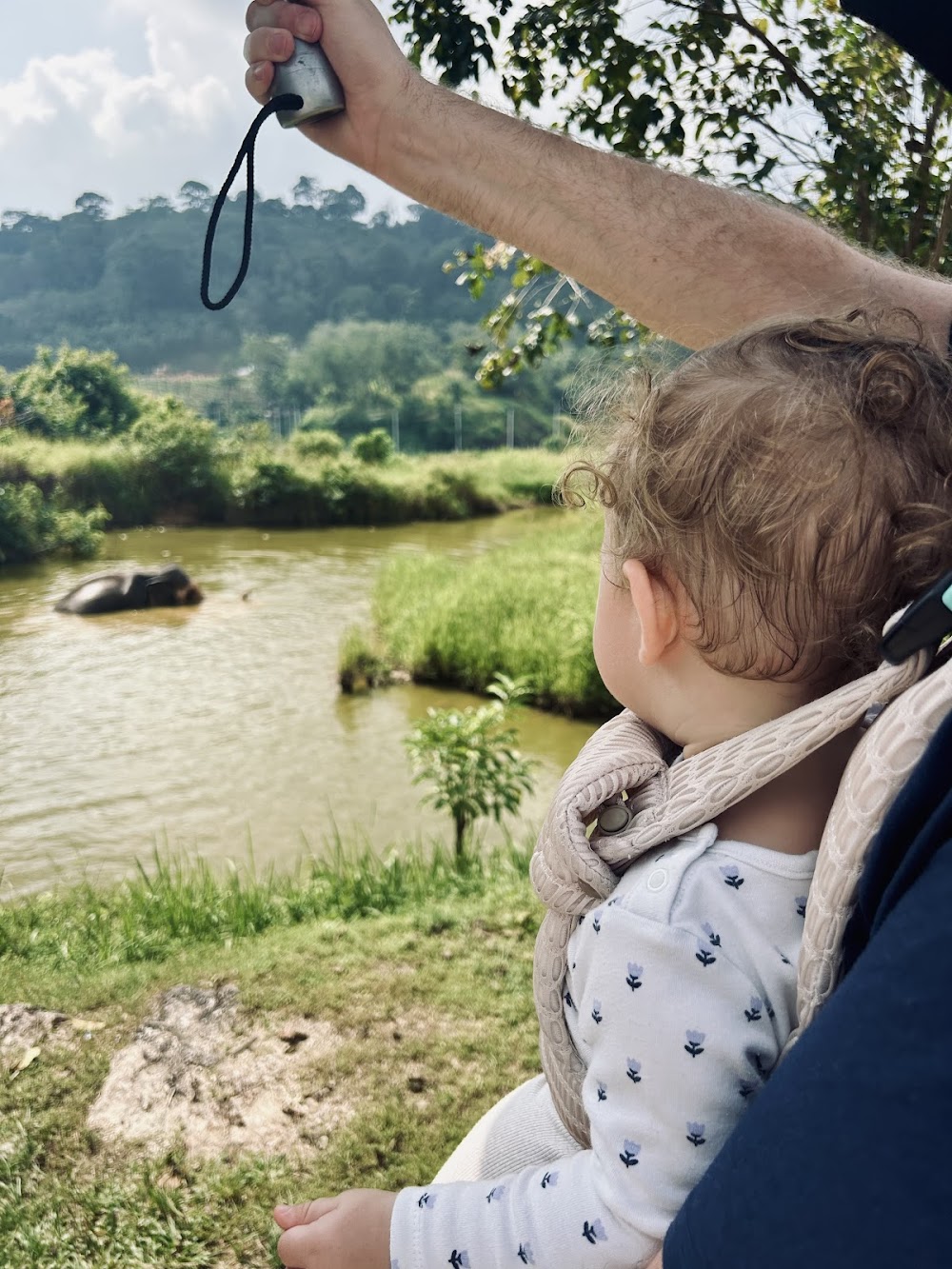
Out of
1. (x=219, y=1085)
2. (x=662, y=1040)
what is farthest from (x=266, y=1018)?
(x=662, y=1040)

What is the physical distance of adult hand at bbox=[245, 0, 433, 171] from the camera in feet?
3.66

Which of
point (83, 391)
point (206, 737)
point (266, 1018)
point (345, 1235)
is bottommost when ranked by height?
point (206, 737)

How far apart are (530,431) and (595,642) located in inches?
1773

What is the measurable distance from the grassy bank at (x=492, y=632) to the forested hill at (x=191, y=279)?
49.0 metres

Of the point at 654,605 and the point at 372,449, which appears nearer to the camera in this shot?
the point at 654,605

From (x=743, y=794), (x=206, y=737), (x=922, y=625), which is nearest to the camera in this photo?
(x=922, y=625)

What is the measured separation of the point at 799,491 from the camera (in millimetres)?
681

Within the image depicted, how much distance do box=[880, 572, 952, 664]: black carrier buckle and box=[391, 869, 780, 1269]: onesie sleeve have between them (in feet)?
0.66

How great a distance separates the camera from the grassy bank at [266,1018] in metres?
1.62

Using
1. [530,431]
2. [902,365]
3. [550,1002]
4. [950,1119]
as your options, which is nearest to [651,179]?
[902,365]

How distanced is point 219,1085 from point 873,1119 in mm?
1712

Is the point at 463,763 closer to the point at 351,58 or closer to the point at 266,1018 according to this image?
the point at 266,1018

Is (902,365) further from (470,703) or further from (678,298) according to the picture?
(470,703)

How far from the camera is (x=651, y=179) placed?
1198 millimetres
